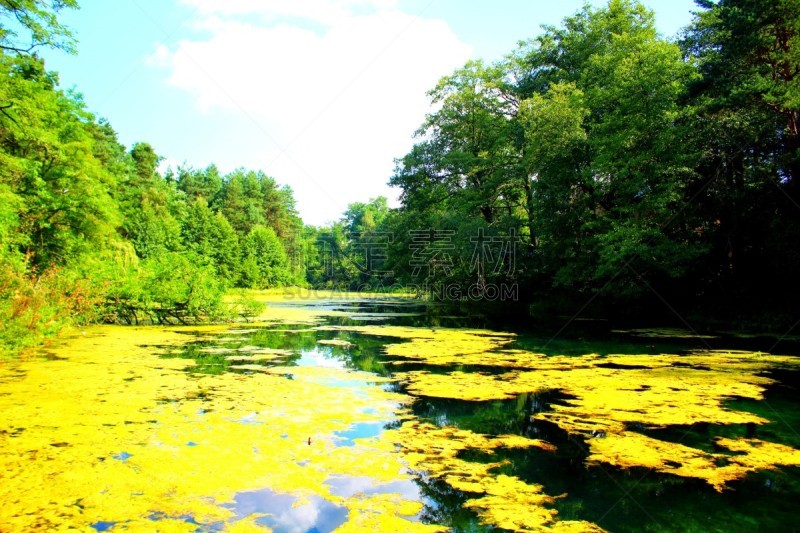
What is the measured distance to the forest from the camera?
1435 centimetres

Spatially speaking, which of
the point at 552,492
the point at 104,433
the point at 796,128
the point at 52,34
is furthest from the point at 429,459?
the point at 796,128

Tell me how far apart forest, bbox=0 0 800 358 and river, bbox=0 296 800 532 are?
382 cm

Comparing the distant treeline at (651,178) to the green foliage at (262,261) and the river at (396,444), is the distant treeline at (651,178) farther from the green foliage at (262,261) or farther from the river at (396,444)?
the green foliage at (262,261)

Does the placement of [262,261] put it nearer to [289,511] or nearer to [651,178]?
[651,178]

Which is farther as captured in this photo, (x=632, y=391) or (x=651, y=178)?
(x=651, y=178)

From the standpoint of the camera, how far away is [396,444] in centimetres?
521

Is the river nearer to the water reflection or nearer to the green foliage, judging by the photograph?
the water reflection

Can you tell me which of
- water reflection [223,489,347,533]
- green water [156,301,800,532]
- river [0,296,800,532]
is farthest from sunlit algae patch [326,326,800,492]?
water reflection [223,489,347,533]

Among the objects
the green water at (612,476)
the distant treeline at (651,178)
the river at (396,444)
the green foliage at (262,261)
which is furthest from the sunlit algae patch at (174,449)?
the green foliage at (262,261)

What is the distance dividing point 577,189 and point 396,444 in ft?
64.0

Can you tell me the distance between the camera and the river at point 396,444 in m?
3.64

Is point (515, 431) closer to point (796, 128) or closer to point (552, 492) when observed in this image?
point (552, 492)

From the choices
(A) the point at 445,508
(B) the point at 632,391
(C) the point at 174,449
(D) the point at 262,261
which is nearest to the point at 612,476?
(A) the point at 445,508

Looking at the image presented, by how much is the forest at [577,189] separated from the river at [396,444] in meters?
3.82
